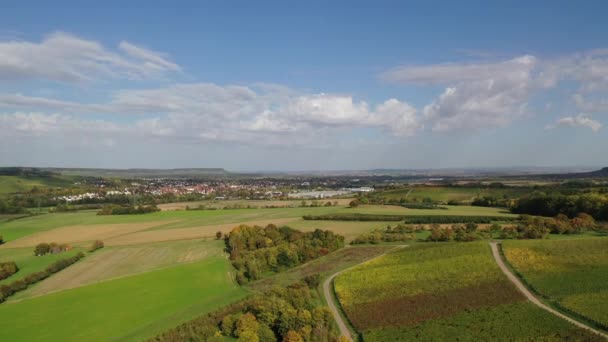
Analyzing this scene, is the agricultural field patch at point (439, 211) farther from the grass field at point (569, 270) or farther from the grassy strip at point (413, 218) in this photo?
the grass field at point (569, 270)

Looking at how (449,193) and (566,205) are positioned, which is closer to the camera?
(566,205)

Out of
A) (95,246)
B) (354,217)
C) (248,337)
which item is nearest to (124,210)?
(95,246)

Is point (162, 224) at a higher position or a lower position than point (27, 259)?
higher

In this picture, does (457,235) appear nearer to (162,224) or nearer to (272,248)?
(272,248)

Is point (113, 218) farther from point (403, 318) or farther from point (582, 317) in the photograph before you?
point (582, 317)

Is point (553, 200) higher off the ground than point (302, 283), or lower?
higher

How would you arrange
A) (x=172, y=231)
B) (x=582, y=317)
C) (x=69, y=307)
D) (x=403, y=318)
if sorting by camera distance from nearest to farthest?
(x=582, y=317) → (x=403, y=318) → (x=69, y=307) → (x=172, y=231)

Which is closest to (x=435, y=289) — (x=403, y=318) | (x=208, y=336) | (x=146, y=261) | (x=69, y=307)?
(x=403, y=318)
